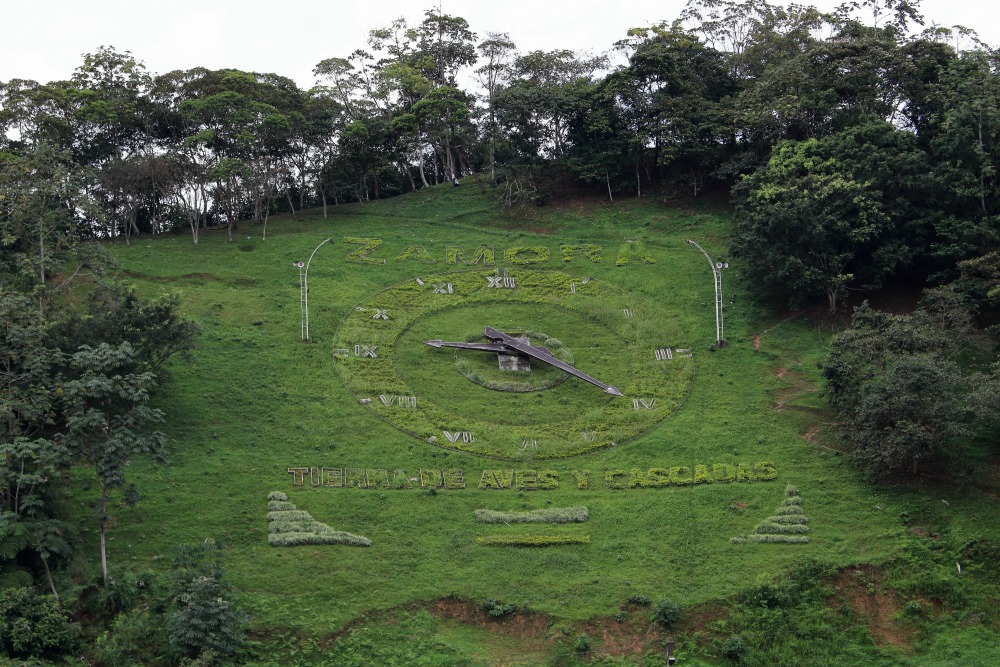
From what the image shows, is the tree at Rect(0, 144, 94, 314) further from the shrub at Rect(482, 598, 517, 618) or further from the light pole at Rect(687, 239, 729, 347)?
the light pole at Rect(687, 239, 729, 347)

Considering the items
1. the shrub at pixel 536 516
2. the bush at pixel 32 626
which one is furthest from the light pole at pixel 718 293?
the bush at pixel 32 626

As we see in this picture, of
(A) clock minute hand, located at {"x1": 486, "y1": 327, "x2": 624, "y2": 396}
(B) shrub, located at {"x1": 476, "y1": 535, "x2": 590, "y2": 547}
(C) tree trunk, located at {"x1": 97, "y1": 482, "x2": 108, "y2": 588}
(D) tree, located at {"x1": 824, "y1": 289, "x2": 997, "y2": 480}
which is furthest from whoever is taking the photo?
(A) clock minute hand, located at {"x1": 486, "y1": 327, "x2": 624, "y2": 396}

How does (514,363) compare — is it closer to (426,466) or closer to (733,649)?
(426,466)

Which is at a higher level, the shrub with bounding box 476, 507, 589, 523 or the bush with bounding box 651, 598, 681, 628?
the shrub with bounding box 476, 507, 589, 523

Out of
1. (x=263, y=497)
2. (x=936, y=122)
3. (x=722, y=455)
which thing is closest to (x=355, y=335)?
(x=263, y=497)

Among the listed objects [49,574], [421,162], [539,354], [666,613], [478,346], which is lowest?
[666,613]

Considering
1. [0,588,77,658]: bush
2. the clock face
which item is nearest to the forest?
[0,588,77,658]: bush

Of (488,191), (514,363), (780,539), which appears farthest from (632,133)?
(780,539)
